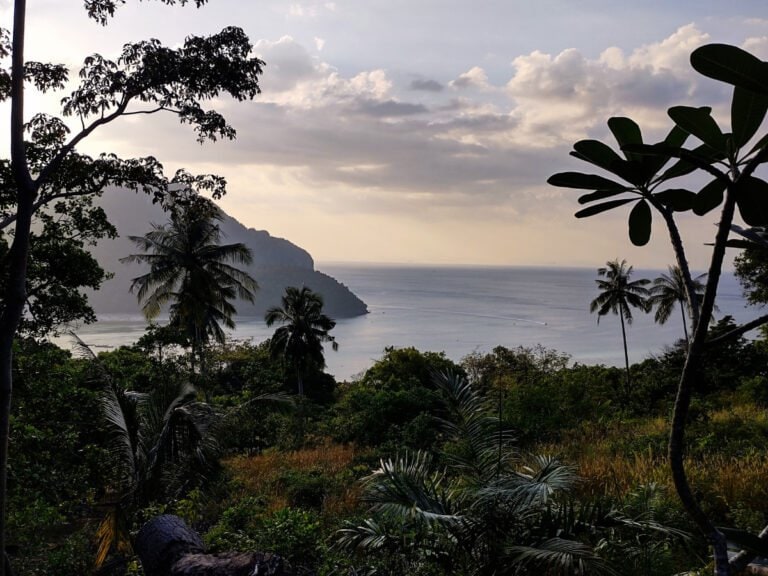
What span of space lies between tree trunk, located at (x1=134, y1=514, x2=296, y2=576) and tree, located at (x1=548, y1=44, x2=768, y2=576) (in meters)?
4.85

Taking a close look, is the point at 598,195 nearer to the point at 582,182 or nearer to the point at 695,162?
the point at 582,182

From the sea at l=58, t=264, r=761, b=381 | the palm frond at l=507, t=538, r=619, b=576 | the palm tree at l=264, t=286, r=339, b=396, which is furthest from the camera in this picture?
the sea at l=58, t=264, r=761, b=381

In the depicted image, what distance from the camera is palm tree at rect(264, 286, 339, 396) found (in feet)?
101

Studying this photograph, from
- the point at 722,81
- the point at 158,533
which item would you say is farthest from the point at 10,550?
the point at 722,81

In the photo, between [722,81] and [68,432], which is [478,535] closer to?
[722,81]

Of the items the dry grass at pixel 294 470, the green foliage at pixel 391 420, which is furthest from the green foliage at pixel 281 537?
the green foliage at pixel 391 420

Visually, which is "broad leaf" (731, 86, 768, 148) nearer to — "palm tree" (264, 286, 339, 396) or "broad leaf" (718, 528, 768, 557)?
"broad leaf" (718, 528, 768, 557)

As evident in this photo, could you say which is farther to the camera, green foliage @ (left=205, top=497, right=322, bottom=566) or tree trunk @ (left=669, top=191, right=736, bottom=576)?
green foliage @ (left=205, top=497, right=322, bottom=566)

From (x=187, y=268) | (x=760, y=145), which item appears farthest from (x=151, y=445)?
(x=187, y=268)

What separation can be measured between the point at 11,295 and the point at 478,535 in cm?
527

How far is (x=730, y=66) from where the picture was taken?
1570mm

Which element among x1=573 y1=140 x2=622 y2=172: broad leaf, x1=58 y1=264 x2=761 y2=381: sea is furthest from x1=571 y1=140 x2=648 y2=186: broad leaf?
x1=58 y1=264 x2=761 y2=381: sea

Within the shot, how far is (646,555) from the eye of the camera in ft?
15.9

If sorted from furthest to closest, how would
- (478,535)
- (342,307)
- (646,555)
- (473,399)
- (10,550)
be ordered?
(342,307)
(10,550)
(473,399)
(646,555)
(478,535)
